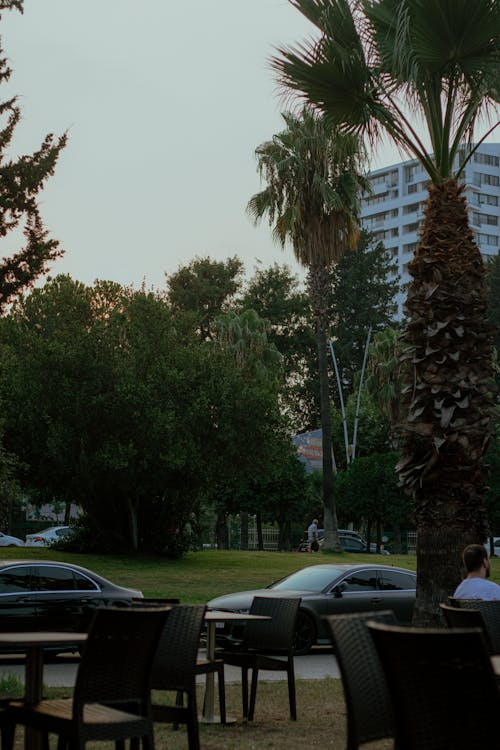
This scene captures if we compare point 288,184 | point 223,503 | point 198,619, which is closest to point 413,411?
point 198,619

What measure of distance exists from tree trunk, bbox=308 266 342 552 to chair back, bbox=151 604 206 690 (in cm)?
3279

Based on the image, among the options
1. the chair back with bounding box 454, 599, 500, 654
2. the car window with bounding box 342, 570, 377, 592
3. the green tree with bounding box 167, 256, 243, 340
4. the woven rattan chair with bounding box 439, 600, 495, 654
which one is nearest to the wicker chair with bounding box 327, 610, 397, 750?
the woven rattan chair with bounding box 439, 600, 495, 654

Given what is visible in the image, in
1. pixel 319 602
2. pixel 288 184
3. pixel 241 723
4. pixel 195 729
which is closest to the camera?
pixel 195 729

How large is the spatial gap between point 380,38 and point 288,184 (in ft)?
80.0

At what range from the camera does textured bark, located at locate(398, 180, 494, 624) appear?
13109 mm

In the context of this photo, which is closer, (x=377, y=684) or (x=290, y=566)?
(x=377, y=684)

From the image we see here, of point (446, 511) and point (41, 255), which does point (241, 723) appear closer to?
point (446, 511)

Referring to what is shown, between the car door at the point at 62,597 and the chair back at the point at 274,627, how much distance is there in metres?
6.43

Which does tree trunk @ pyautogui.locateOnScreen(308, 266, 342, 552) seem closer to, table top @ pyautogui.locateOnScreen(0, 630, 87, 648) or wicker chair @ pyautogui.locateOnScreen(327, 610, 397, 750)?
table top @ pyautogui.locateOnScreen(0, 630, 87, 648)

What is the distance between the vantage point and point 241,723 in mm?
10680

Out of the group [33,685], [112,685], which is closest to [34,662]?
[33,685]

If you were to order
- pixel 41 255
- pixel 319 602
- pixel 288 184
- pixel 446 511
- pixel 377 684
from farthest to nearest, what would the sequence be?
pixel 288 184 → pixel 41 255 → pixel 319 602 → pixel 446 511 → pixel 377 684

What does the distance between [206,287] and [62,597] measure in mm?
57240

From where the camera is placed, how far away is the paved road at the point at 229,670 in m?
14.7
